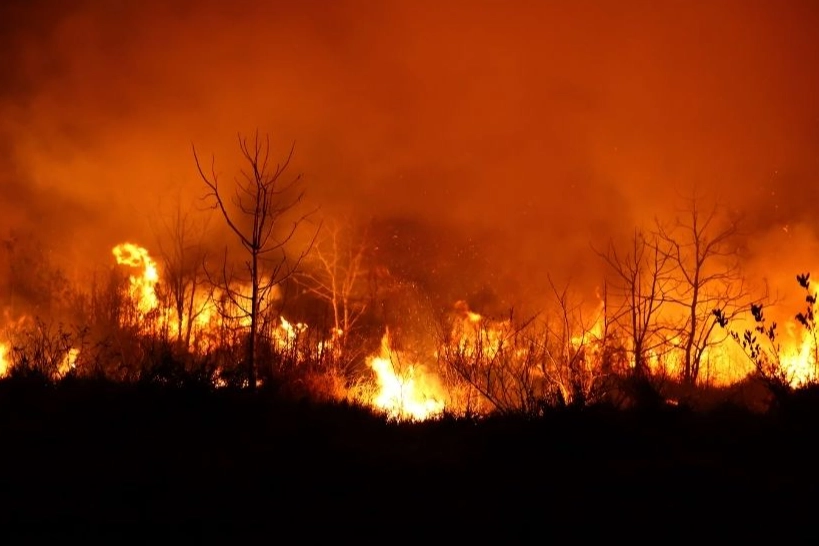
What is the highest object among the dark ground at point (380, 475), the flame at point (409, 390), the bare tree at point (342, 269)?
the bare tree at point (342, 269)

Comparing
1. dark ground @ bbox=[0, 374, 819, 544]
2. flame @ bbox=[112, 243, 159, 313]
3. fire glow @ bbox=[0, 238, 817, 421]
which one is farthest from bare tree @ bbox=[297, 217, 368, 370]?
dark ground @ bbox=[0, 374, 819, 544]

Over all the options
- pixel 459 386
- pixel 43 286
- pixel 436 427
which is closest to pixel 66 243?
pixel 43 286

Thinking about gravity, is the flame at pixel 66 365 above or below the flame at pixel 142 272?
below

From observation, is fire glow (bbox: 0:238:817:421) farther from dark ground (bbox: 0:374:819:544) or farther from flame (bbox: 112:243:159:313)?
dark ground (bbox: 0:374:819:544)

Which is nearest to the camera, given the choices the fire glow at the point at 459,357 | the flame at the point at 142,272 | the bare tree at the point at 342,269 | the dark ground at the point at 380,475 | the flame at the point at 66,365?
the dark ground at the point at 380,475

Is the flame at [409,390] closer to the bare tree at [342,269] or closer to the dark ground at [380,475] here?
the dark ground at [380,475]

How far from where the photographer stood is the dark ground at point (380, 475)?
333 centimetres

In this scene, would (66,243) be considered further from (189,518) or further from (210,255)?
(189,518)

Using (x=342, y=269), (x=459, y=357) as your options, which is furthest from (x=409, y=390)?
(x=342, y=269)

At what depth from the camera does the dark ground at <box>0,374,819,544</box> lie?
131 inches

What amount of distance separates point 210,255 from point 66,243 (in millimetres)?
5663

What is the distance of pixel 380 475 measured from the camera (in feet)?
13.6

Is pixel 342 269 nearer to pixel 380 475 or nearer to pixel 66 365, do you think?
pixel 66 365

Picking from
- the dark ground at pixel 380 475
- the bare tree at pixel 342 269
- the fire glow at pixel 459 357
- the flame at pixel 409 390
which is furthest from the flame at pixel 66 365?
the bare tree at pixel 342 269
